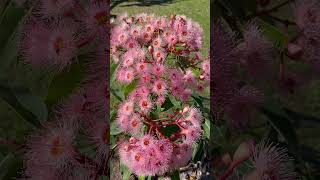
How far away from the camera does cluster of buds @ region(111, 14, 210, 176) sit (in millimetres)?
808

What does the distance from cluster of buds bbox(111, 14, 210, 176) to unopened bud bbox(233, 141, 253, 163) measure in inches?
3.6

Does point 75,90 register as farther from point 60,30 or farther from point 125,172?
point 125,172

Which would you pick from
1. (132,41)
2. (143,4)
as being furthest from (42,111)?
(143,4)

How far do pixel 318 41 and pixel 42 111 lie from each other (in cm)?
38

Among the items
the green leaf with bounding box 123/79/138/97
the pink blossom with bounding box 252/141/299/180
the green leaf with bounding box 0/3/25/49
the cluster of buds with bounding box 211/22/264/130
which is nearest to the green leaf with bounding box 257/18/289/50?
the cluster of buds with bounding box 211/22/264/130

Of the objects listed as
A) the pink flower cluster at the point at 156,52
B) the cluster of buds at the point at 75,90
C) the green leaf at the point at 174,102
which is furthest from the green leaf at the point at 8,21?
the green leaf at the point at 174,102

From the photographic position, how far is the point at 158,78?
2.77 ft

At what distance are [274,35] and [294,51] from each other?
5 cm

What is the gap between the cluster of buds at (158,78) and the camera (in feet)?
2.65

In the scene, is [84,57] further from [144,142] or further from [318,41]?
[318,41]

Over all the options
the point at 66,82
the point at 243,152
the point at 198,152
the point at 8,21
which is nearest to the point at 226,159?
the point at 243,152

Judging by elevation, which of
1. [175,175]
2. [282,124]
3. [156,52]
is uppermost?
[156,52]

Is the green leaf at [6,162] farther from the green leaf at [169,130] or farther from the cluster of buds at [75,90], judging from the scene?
the green leaf at [169,130]

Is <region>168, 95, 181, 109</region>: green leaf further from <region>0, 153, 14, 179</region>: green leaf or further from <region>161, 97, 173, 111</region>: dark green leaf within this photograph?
<region>0, 153, 14, 179</region>: green leaf
